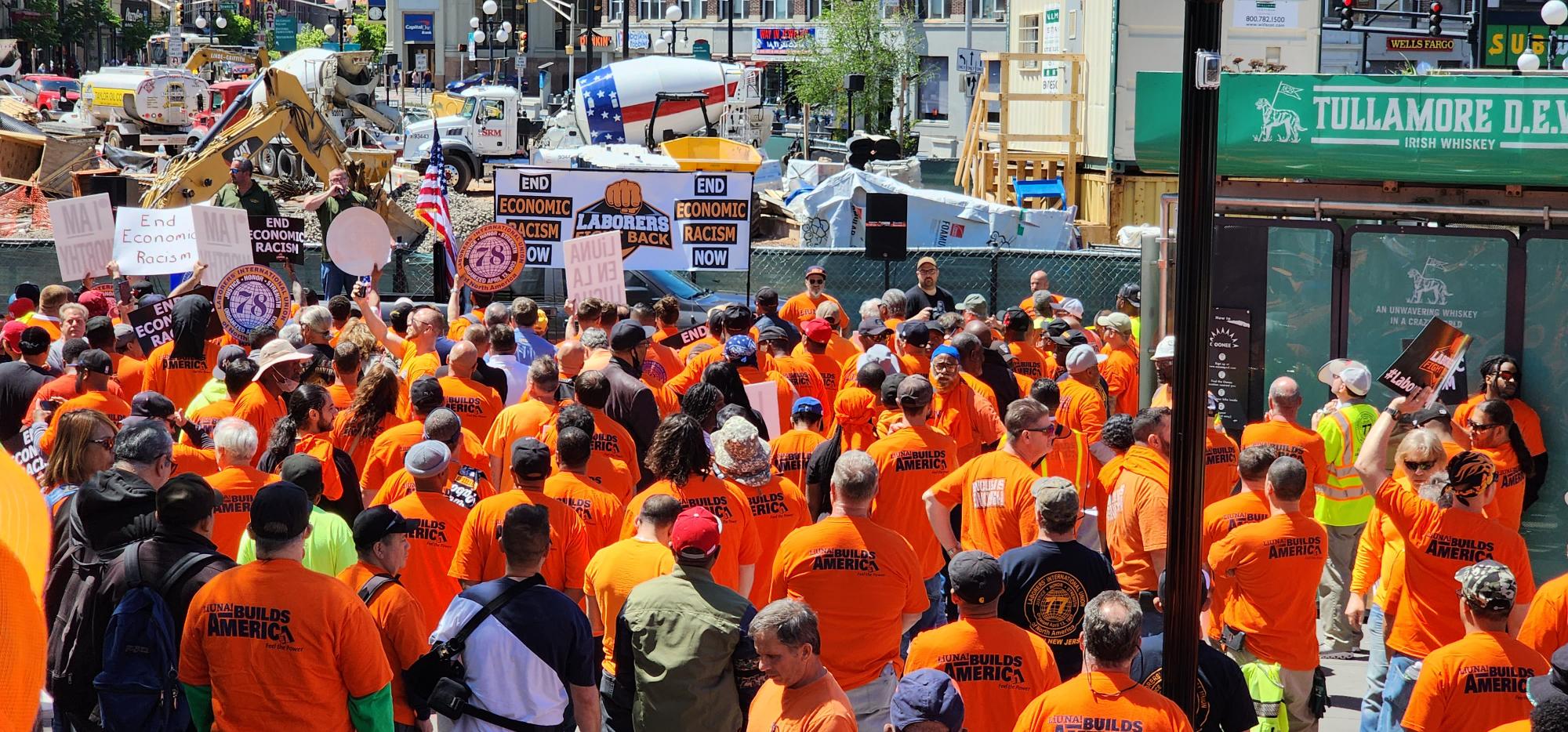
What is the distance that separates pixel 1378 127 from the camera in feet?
30.1

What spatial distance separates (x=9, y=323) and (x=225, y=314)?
157 centimetres

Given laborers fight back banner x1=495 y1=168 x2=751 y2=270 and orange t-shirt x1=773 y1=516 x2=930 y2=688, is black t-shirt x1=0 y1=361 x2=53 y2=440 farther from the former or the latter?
orange t-shirt x1=773 y1=516 x2=930 y2=688

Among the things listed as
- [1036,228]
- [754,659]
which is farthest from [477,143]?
[754,659]

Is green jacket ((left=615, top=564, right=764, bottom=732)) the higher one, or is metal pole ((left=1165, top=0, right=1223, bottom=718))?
metal pole ((left=1165, top=0, right=1223, bottom=718))

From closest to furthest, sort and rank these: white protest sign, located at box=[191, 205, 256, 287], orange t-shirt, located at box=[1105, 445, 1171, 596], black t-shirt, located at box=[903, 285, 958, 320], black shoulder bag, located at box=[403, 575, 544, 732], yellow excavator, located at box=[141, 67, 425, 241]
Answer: black shoulder bag, located at box=[403, 575, 544, 732]
orange t-shirt, located at box=[1105, 445, 1171, 596]
white protest sign, located at box=[191, 205, 256, 287]
black t-shirt, located at box=[903, 285, 958, 320]
yellow excavator, located at box=[141, 67, 425, 241]

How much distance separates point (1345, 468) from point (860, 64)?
154 feet

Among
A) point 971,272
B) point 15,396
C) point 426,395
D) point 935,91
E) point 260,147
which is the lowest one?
point 15,396

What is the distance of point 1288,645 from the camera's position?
6.24 metres

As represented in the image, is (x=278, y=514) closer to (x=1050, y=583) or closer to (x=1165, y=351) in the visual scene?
(x=1050, y=583)

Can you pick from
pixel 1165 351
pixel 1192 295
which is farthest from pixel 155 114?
pixel 1192 295

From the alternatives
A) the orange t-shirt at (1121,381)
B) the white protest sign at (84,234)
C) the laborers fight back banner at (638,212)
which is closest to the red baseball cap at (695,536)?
the orange t-shirt at (1121,381)

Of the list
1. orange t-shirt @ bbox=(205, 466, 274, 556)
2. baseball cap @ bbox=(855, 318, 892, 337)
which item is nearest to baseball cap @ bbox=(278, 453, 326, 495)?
orange t-shirt @ bbox=(205, 466, 274, 556)

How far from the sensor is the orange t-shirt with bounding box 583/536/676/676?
5578mm

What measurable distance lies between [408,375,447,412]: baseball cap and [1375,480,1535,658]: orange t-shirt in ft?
14.6
